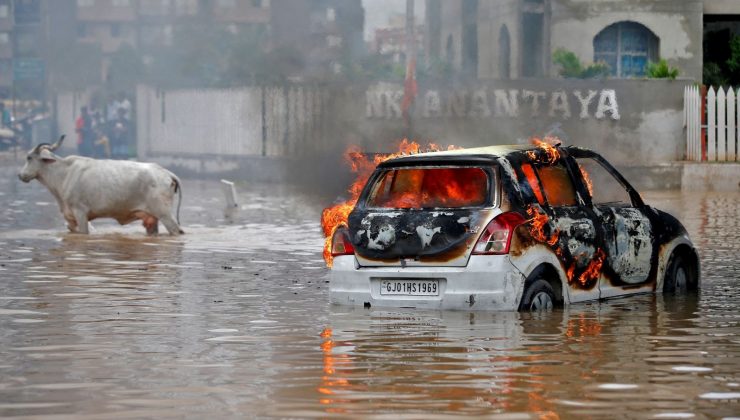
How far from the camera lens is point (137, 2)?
280 ft

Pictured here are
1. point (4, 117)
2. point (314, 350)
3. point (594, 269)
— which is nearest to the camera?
point (314, 350)

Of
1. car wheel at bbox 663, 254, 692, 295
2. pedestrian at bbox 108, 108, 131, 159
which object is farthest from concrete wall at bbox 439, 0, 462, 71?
car wheel at bbox 663, 254, 692, 295

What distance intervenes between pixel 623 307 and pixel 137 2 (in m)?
73.1

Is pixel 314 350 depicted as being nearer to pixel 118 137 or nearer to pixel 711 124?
pixel 711 124

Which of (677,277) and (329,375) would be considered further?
(677,277)

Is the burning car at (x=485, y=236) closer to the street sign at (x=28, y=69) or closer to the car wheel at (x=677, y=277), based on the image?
the car wheel at (x=677, y=277)

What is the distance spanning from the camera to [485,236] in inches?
517

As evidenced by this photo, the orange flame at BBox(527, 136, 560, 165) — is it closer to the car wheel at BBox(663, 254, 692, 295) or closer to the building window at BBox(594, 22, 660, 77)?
the car wheel at BBox(663, 254, 692, 295)

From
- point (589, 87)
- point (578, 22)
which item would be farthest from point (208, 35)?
point (589, 87)

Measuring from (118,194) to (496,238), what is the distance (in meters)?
11.7

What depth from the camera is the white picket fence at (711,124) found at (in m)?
35.4

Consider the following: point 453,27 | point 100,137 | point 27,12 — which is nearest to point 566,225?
point 453,27

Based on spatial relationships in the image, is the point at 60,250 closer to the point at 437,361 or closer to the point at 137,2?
the point at 437,361

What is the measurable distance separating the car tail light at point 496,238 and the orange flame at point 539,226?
23cm
